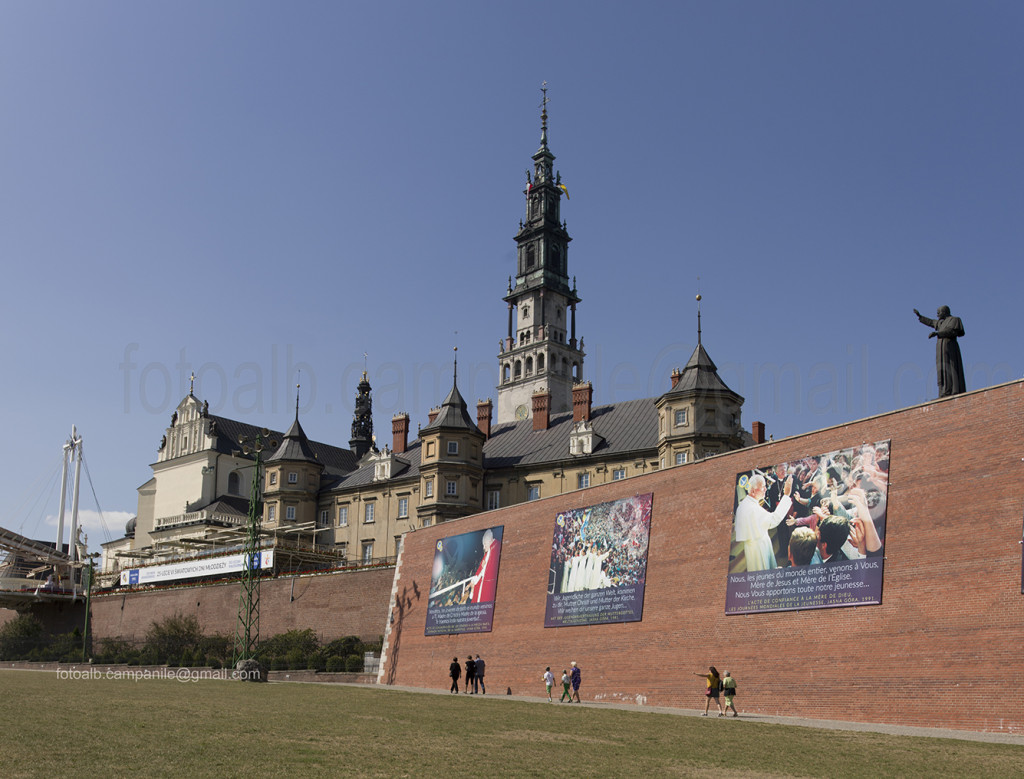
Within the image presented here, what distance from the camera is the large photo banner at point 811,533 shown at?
28938mm

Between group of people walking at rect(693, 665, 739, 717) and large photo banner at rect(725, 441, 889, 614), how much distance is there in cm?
309

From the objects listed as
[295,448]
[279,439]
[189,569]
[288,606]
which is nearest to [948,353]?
[288,606]

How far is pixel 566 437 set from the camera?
229 ft

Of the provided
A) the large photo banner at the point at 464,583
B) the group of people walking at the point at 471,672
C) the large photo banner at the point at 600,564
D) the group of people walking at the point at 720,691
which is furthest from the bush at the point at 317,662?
the group of people walking at the point at 720,691

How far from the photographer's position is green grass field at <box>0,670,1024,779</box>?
50.4ft

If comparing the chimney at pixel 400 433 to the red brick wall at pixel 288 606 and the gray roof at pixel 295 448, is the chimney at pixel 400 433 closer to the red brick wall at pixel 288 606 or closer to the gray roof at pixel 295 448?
the gray roof at pixel 295 448

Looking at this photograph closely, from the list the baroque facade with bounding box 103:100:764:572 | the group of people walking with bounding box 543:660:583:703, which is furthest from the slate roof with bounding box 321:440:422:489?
the group of people walking with bounding box 543:660:583:703

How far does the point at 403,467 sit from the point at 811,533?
4830cm

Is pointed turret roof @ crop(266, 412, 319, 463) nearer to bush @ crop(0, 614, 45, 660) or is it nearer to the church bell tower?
bush @ crop(0, 614, 45, 660)

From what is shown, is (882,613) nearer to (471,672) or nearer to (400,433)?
(471,672)

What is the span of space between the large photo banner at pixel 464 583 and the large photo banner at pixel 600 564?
14.6 feet

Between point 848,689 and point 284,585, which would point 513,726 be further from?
point 284,585

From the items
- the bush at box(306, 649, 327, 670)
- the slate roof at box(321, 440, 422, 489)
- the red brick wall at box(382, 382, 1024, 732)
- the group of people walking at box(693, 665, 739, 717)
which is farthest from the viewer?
the slate roof at box(321, 440, 422, 489)

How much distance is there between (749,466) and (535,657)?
40.6ft
